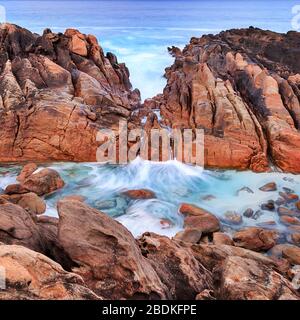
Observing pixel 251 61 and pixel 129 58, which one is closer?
pixel 251 61

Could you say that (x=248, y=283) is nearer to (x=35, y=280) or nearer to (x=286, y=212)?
(x=35, y=280)

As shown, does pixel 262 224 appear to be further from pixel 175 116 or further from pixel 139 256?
pixel 175 116

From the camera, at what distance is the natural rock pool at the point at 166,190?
36.8 feet

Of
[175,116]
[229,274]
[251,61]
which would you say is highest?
[251,61]

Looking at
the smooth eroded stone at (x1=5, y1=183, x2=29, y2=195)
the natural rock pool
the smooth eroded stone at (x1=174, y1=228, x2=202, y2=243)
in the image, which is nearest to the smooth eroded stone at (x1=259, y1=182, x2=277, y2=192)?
the natural rock pool

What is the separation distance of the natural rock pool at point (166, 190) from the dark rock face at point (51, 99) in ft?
2.99

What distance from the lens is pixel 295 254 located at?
29.1 feet

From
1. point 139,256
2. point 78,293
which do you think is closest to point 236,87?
point 139,256

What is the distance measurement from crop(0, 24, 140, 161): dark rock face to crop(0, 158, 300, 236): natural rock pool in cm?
91

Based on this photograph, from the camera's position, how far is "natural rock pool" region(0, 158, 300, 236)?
11211 mm

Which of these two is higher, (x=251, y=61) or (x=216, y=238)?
(x=251, y=61)

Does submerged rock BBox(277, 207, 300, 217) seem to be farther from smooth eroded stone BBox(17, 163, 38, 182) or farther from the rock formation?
smooth eroded stone BBox(17, 163, 38, 182)
